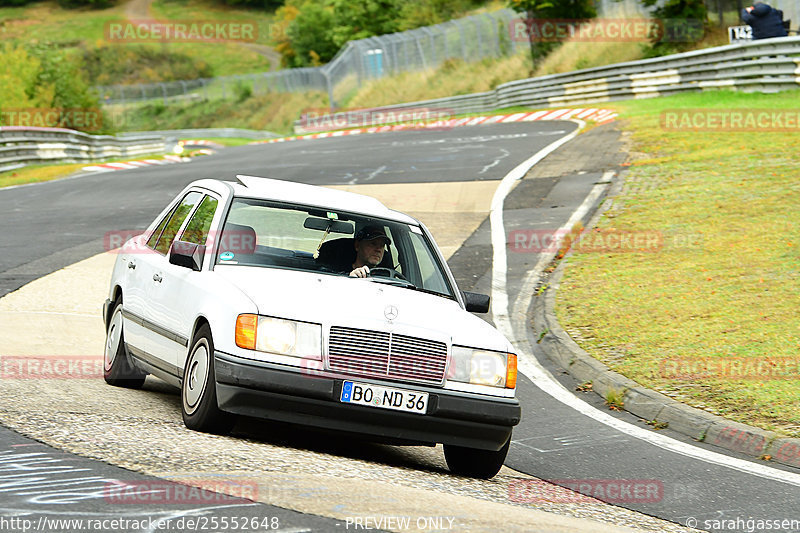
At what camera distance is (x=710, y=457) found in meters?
7.75

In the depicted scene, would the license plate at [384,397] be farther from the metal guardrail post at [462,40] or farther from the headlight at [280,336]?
the metal guardrail post at [462,40]

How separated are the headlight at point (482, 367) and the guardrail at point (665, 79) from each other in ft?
77.3

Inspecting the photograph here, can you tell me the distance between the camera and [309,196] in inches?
313

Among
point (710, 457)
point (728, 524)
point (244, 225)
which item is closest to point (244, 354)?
point (244, 225)

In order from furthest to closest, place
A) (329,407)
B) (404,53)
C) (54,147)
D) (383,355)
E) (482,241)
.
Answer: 1. (404,53)
2. (54,147)
3. (482,241)
4. (383,355)
5. (329,407)

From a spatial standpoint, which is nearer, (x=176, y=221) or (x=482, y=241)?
(x=176, y=221)

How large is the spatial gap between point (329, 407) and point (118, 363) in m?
2.81

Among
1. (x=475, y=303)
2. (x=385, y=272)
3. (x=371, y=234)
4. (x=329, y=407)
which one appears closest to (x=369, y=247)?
(x=371, y=234)

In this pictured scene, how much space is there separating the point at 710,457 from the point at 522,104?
36.3 meters

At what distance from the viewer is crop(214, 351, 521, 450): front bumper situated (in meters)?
6.27

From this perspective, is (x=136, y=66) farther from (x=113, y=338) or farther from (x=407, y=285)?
(x=407, y=285)

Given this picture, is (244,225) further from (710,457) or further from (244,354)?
(710,457)

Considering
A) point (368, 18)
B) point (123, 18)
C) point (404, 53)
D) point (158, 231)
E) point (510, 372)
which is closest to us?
point (510, 372)

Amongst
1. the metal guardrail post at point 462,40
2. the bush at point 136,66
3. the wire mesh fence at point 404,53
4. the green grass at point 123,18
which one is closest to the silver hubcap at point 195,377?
the wire mesh fence at point 404,53
